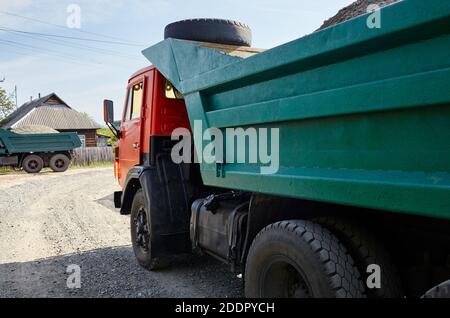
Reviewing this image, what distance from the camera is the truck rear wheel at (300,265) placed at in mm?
1976

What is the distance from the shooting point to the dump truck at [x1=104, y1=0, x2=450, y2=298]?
1.58 metres

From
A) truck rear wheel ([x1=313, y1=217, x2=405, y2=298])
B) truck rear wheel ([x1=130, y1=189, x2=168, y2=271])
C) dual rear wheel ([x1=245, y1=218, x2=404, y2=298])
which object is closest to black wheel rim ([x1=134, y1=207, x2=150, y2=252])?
truck rear wheel ([x1=130, y1=189, x2=168, y2=271])

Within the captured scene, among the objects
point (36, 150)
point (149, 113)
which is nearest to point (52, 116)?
point (36, 150)

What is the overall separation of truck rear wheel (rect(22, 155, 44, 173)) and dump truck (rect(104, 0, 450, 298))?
18.3 meters

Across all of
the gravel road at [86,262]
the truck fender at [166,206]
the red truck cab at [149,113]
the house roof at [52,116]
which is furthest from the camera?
the house roof at [52,116]

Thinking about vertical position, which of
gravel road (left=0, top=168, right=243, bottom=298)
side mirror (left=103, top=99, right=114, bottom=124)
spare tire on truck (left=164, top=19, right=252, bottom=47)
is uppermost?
spare tire on truck (left=164, top=19, right=252, bottom=47)

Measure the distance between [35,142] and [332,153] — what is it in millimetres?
20071

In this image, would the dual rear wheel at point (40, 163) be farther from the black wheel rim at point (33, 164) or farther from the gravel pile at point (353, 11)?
the gravel pile at point (353, 11)

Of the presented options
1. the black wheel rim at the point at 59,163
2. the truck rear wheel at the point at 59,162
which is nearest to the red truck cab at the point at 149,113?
the truck rear wheel at the point at 59,162

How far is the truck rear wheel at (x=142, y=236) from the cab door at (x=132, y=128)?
1.68ft

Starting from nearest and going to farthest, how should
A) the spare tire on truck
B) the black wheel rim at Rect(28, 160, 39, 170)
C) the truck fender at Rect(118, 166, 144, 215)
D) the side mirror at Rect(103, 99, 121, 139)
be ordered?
the spare tire on truck < the truck fender at Rect(118, 166, 144, 215) < the side mirror at Rect(103, 99, 121, 139) < the black wheel rim at Rect(28, 160, 39, 170)

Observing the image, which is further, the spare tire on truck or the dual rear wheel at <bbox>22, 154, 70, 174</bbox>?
the dual rear wheel at <bbox>22, 154, 70, 174</bbox>

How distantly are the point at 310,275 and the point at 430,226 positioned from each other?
0.66m

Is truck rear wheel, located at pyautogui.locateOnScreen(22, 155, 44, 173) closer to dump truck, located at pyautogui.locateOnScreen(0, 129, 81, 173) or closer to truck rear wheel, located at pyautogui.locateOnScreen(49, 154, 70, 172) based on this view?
dump truck, located at pyautogui.locateOnScreen(0, 129, 81, 173)
